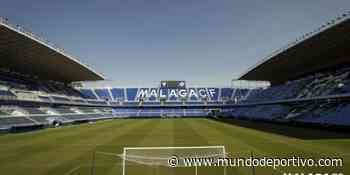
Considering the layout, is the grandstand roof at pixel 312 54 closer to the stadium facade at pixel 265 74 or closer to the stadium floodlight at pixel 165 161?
the stadium facade at pixel 265 74

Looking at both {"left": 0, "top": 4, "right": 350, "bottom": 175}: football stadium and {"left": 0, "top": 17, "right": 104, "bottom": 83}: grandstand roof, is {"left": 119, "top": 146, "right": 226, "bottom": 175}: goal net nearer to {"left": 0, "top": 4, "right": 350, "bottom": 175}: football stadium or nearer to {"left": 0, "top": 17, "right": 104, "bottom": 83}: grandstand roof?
{"left": 0, "top": 4, "right": 350, "bottom": 175}: football stadium

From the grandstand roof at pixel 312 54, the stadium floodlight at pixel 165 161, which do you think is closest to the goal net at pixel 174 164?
the stadium floodlight at pixel 165 161

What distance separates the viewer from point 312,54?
37.4m

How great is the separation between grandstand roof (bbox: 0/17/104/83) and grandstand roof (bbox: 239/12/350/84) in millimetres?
33513

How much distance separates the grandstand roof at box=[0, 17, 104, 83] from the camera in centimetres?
3072

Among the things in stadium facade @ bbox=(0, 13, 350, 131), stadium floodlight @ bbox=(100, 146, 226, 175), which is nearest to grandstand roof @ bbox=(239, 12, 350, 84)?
stadium facade @ bbox=(0, 13, 350, 131)

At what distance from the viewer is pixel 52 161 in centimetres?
1396

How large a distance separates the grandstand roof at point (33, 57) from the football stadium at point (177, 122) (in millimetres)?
144

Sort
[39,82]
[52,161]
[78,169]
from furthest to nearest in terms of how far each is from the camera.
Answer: [39,82]
[52,161]
[78,169]

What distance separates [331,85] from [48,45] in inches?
1575

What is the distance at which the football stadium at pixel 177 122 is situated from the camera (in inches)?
491

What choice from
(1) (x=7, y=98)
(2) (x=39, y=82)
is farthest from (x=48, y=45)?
(2) (x=39, y=82)

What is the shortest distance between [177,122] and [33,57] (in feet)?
92.5

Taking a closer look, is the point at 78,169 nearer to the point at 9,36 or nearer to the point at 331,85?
the point at 9,36
